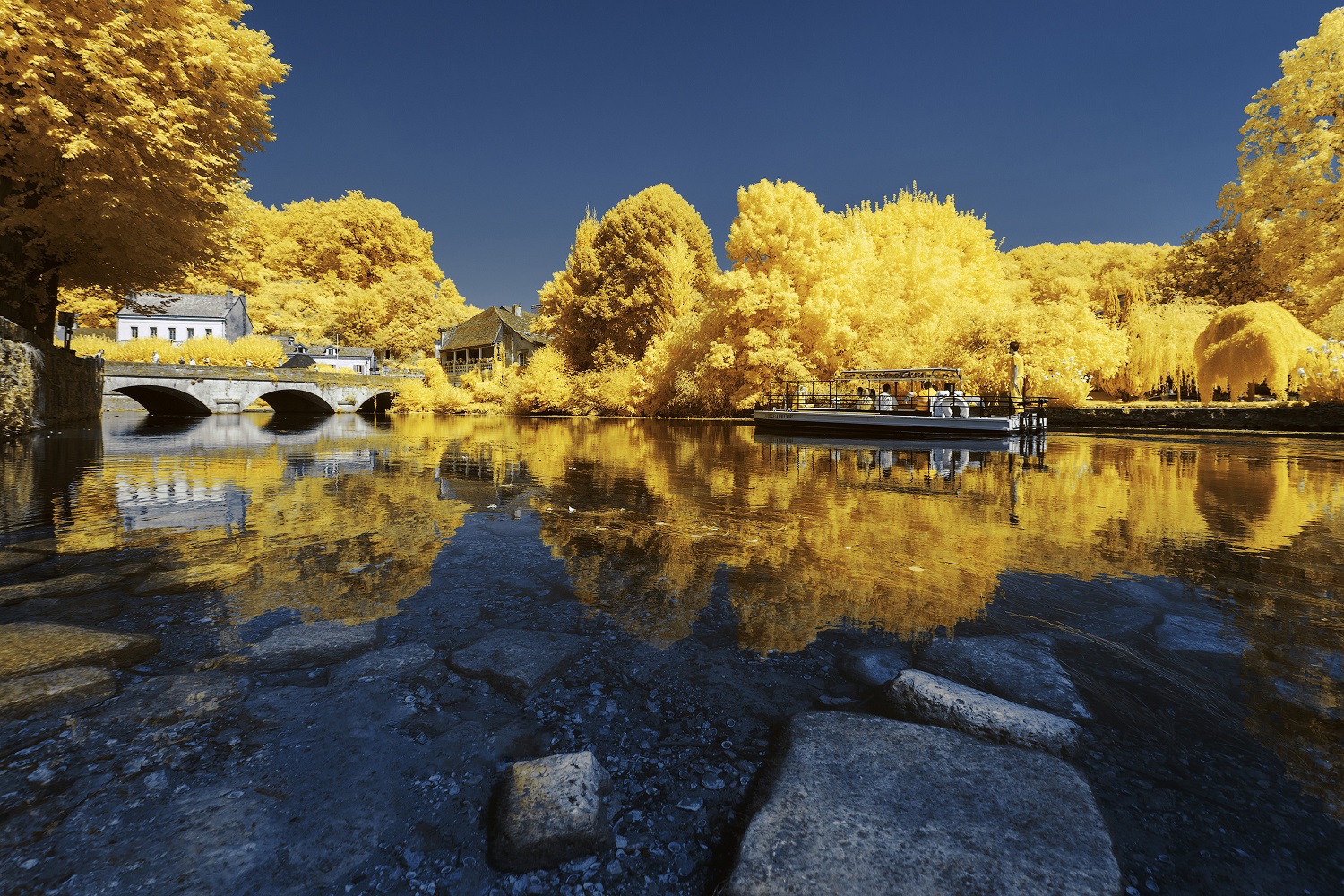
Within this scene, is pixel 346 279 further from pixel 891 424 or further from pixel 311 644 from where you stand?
pixel 311 644

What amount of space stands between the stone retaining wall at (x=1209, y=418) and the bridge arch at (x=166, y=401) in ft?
187

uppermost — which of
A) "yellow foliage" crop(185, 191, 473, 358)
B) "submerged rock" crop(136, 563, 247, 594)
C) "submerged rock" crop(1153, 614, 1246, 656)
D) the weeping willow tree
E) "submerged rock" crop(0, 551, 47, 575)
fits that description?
"yellow foliage" crop(185, 191, 473, 358)

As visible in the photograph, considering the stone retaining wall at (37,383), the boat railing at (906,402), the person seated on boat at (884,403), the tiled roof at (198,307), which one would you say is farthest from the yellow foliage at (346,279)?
the person seated on boat at (884,403)

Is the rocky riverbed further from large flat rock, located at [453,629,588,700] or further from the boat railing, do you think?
the boat railing

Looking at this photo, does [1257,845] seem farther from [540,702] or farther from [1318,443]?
[1318,443]

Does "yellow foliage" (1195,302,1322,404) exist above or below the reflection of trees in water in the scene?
above

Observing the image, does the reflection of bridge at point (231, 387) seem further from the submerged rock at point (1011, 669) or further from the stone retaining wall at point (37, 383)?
the submerged rock at point (1011, 669)

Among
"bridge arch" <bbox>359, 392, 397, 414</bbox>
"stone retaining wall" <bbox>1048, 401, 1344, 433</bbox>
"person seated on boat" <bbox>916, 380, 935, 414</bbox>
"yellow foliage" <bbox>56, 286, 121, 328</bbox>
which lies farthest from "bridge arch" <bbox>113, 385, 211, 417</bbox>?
"stone retaining wall" <bbox>1048, 401, 1344, 433</bbox>

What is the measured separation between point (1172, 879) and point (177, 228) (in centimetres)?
2199

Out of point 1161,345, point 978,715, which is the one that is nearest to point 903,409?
point 1161,345

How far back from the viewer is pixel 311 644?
11.7ft

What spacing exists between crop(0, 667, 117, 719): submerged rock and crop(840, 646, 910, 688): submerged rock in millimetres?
3811

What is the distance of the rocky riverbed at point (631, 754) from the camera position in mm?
1877

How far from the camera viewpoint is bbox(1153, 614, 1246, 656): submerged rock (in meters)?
3.63
